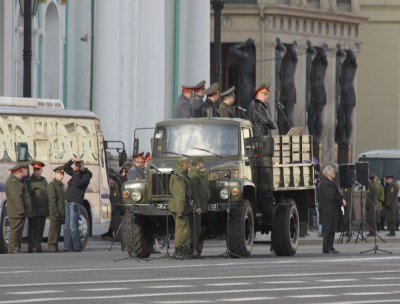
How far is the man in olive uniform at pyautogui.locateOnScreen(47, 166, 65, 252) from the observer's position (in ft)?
127

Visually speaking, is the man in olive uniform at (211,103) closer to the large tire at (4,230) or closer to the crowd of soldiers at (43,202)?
the crowd of soldiers at (43,202)

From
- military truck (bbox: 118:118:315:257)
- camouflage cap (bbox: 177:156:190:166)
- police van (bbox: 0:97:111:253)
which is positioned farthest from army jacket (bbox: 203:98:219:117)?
police van (bbox: 0:97:111:253)

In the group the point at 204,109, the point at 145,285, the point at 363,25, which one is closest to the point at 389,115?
the point at 363,25

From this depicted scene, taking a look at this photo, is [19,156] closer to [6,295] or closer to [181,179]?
[181,179]

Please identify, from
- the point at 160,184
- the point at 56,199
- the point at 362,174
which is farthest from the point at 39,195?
the point at 362,174

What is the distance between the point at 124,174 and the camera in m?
43.2

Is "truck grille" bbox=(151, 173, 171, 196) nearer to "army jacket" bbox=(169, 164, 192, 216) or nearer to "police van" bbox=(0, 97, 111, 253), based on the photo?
"army jacket" bbox=(169, 164, 192, 216)

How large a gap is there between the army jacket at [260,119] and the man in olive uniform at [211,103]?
60 cm

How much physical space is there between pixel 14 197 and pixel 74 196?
2230 millimetres

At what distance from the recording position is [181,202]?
31.8m

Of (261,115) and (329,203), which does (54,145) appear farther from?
(261,115)

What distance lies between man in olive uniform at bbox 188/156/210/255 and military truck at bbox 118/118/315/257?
44 cm

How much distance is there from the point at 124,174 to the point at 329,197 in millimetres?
7161

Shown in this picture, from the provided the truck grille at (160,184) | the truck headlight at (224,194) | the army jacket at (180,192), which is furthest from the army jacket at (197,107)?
the army jacket at (180,192)
